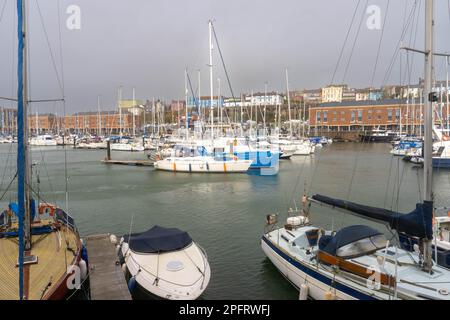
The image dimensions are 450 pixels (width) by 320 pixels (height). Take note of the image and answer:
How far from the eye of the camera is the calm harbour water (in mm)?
13905

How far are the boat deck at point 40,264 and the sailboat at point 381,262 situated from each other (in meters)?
7.04

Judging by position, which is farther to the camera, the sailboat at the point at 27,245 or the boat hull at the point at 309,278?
the boat hull at the point at 309,278

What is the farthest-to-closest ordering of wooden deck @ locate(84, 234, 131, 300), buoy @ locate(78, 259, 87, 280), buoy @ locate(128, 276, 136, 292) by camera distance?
buoy @ locate(78, 259, 87, 280), buoy @ locate(128, 276, 136, 292), wooden deck @ locate(84, 234, 131, 300)

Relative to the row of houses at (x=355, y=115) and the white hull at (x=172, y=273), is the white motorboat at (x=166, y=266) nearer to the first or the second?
the white hull at (x=172, y=273)

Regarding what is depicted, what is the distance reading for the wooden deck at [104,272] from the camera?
998 centimetres

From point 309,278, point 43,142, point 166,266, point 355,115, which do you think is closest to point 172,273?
point 166,266

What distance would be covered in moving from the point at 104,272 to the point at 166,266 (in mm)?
2015

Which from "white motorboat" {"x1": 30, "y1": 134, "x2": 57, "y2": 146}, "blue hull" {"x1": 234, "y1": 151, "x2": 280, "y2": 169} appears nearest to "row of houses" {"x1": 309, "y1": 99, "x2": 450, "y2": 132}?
"blue hull" {"x1": 234, "y1": 151, "x2": 280, "y2": 169}

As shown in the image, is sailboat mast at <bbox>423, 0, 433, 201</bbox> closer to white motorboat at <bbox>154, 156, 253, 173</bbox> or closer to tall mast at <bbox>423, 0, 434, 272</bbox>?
tall mast at <bbox>423, 0, 434, 272</bbox>

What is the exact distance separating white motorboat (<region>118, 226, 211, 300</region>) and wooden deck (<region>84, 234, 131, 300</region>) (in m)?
0.45

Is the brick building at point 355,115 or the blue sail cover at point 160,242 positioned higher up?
the brick building at point 355,115

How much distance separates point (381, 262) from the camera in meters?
9.48

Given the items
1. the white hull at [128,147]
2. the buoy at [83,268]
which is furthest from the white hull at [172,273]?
the white hull at [128,147]

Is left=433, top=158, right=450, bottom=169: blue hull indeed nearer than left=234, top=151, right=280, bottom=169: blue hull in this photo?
No
